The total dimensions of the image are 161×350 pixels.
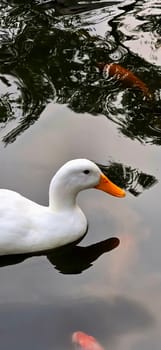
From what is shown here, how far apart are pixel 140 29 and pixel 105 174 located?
1.90 meters

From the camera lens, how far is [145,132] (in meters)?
4.73

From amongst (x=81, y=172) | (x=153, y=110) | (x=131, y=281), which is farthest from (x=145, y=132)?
(x=131, y=281)

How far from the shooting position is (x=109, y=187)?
13.1 feet

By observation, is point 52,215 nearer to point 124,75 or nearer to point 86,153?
point 86,153

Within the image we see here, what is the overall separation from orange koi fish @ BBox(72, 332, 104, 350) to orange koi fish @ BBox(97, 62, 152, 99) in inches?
83.9

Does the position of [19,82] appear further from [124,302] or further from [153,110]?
[124,302]

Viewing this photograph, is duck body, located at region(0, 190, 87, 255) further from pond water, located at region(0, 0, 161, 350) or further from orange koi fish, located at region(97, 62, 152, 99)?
orange koi fish, located at region(97, 62, 152, 99)

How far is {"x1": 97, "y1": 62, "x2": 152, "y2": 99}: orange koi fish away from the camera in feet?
16.9

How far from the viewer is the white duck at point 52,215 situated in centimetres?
373

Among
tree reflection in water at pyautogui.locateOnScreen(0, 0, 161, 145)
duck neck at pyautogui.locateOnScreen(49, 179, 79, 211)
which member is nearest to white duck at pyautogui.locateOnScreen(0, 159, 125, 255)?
duck neck at pyautogui.locateOnScreen(49, 179, 79, 211)

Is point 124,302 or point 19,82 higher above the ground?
point 19,82

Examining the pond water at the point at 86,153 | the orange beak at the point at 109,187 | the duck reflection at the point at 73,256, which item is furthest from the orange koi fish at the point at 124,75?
the duck reflection at the point at 73,256

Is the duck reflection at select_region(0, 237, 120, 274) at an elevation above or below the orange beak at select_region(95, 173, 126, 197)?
below

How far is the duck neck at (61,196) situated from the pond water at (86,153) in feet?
0.72
